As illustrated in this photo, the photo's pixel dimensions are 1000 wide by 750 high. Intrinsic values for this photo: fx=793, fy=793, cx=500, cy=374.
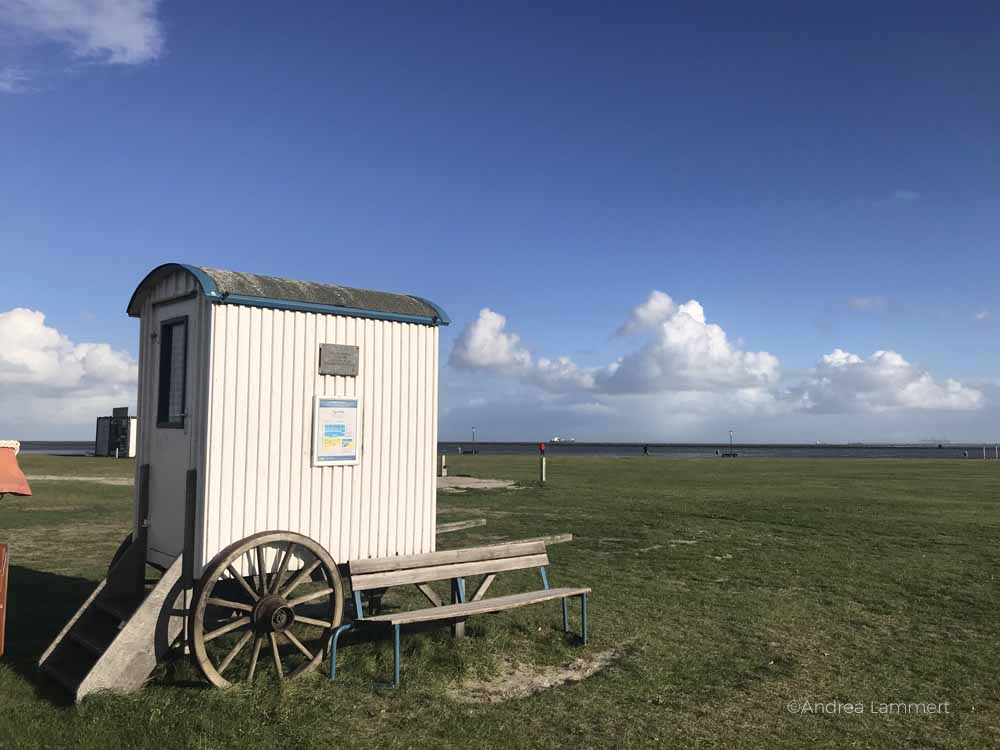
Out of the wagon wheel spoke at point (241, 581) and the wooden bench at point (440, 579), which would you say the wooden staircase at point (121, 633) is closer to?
the wagon wheel spoke at point (241, 581)

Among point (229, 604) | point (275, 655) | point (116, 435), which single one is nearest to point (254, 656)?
point (275, 655)

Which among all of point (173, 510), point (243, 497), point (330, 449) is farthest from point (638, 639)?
point (173, 510)

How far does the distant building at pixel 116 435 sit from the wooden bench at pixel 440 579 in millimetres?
42833

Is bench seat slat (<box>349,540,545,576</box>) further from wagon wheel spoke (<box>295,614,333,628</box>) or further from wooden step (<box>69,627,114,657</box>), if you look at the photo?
wooden step (<box>69,627,114,657</box>)

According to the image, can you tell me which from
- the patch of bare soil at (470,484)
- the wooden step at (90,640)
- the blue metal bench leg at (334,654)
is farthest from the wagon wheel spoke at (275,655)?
the patch of bare soil at (470,484)

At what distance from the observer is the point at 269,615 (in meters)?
7.09

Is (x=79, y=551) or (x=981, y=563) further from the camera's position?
(x=79, y=551)

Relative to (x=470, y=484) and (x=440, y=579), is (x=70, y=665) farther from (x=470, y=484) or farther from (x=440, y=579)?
(x=470, y=484)

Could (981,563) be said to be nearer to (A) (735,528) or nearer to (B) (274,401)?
(A) (735,528)

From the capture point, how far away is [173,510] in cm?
792

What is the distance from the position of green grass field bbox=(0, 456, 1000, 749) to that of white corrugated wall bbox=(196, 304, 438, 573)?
1.28 meters

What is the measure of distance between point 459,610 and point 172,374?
3.82 meters

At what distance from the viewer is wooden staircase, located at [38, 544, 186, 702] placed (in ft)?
21.7

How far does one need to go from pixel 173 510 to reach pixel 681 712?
5.16 metres
